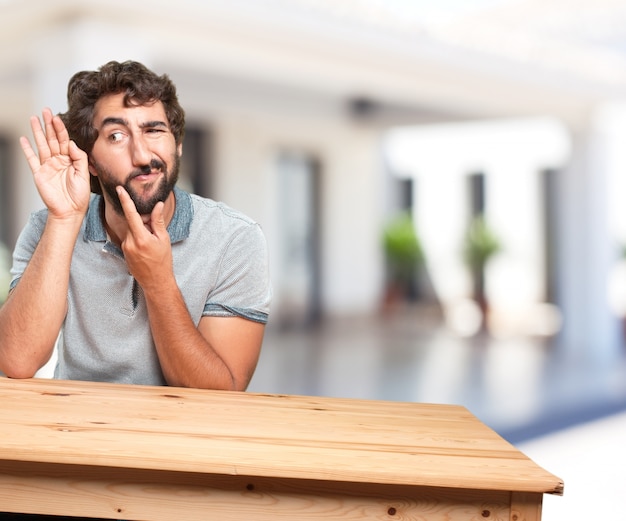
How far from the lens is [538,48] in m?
7.01

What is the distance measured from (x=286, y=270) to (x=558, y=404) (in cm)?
524

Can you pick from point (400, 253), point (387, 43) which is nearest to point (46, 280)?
point (387, 43)

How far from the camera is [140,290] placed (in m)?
2.03

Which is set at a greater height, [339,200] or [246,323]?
[339,200]

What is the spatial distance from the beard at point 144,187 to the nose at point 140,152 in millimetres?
14

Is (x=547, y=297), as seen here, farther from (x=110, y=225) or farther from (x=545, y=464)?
(x=110, y=225)

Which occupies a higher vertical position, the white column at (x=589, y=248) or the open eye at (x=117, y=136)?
the white column at (x=589, y=248)

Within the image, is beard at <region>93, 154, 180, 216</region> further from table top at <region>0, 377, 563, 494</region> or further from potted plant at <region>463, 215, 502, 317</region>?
potted plant at <region>463, 215, 502, 317</region>

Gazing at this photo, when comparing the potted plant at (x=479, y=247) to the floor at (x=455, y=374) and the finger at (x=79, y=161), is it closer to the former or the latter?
the floor at (x=455, y=374)

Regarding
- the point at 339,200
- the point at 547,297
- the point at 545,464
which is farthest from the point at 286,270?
the point at 545,464

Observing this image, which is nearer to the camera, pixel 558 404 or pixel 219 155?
pixel 558 404

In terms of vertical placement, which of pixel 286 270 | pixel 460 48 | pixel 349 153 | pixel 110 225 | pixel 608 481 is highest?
pixel 349 153

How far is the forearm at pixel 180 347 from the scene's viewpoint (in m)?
1.87

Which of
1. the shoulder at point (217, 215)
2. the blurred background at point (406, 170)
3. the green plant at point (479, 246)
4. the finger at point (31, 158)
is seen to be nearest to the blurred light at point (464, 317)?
the blurred background at point (406, 170)
